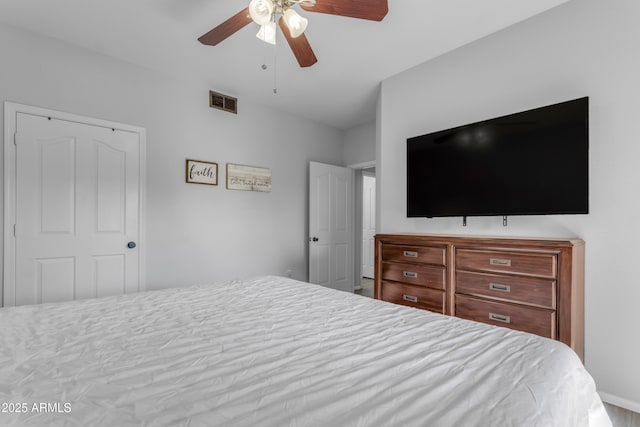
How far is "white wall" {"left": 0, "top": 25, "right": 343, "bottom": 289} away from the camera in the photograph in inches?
97.9

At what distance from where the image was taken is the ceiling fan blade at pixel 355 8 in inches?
60.2

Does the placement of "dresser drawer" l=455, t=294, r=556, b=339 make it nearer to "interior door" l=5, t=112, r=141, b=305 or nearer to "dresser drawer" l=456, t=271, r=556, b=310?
"dresser drawer" l=456, t=271, r=556, b=310

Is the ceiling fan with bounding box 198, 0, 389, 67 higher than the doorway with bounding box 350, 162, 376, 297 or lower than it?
higher

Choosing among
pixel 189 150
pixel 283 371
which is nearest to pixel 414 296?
pixel 283 371

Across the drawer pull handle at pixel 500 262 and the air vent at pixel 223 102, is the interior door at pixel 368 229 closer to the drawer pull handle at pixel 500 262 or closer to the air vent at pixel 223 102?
the air vent at pixel 223 102

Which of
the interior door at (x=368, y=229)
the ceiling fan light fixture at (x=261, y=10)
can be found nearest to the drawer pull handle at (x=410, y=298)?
the ceiling fan light fixture at (x=261, y=10)

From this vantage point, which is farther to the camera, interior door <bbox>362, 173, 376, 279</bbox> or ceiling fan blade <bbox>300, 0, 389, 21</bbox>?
interior door <bbox>362, 173, 376, 279</bbox>

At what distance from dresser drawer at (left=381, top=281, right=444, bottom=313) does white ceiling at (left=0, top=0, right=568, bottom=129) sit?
2079 mm

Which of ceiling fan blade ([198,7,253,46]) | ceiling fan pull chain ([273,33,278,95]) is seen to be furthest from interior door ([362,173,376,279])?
ceiling fan blade ([198,7,253,46])

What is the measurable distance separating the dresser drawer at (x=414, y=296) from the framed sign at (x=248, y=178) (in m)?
1.98

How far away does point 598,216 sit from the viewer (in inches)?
77.4

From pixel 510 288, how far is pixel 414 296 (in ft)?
2.35

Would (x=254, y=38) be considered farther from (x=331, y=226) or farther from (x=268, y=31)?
(x=331, y=226)

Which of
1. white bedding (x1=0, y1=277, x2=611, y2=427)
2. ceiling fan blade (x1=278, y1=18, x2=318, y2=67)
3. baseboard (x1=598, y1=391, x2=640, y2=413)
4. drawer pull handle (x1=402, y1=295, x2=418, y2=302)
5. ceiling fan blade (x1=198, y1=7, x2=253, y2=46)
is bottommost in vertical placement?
baseboard (x1=598, y1=391, x2=640, y2=413)
